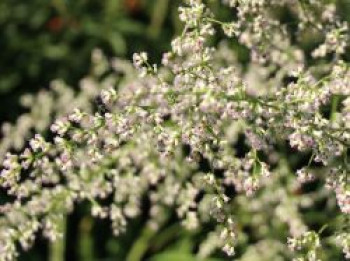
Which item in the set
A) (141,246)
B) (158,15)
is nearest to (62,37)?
(158,15)

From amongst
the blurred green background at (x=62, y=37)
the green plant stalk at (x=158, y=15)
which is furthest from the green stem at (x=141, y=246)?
the green plant stalk at (x=158, y=15)

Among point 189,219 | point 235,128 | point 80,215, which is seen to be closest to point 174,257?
Answer: point 80,215

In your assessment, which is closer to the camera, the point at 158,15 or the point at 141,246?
the point at 141,246

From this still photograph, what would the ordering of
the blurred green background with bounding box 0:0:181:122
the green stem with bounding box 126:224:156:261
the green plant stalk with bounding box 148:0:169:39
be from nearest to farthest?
the green stem with bounding box 126:224:156:261 < the blurred green background with bounding box 0:0:181:122 < the green plant stalk with bounding box 148:0:169:39

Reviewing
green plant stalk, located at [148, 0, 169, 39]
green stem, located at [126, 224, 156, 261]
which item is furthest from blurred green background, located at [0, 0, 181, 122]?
green stem, located at [126, 224, 156, 261]

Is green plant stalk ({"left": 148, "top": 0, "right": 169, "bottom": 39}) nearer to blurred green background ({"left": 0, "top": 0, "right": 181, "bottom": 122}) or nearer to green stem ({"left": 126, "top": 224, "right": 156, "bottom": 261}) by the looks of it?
blurred green background ({"left": 0, "top": 0, "right": 181, "bottom": 122})

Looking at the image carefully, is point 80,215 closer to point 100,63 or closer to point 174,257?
point 174,257

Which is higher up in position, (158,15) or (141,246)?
(158,15)

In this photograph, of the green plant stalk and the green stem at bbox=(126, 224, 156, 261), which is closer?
the green stem at bbox=(126, 224, 156, 261)

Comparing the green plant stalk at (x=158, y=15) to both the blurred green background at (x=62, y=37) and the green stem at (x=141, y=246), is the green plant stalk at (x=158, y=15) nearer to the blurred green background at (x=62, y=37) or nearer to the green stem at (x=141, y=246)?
the blurred green background at (x=62, y=37)

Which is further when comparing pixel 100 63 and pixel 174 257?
pixel 174 257

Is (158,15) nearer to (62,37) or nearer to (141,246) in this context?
(62,37)
